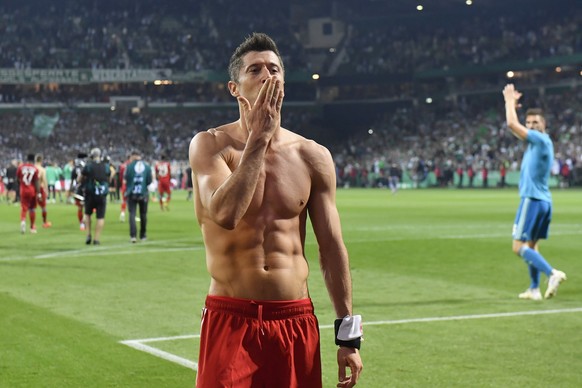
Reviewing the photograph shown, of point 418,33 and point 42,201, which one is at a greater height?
point 418,33

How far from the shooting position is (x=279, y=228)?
4.39 metres

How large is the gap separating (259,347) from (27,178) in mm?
23950

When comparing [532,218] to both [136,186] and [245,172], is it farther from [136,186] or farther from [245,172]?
[136,186]

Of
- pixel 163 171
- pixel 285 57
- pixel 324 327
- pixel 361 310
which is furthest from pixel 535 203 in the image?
pixel 285 57

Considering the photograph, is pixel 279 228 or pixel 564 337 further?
pixel 564 337

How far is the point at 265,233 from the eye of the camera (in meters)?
4.37

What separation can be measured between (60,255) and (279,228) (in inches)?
641

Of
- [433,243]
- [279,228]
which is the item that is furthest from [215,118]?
[279,228]

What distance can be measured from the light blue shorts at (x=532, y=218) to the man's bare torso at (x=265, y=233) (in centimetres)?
908

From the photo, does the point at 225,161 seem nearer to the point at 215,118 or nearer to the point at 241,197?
the point at 241,197

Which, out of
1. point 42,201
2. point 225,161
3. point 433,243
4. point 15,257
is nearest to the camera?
point 225,161

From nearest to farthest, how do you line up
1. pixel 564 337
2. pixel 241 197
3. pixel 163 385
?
pixel 241 197
pixel 163 385
pixel 564 337

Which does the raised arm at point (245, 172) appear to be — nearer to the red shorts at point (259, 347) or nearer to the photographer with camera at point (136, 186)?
the red shorts at point (259, 347)

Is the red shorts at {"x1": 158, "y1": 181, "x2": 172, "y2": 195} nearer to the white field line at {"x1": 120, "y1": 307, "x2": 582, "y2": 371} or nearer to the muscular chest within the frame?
the white field line at {"x1": 120, "y1": 307, "x2": 582, "y2": 371}
